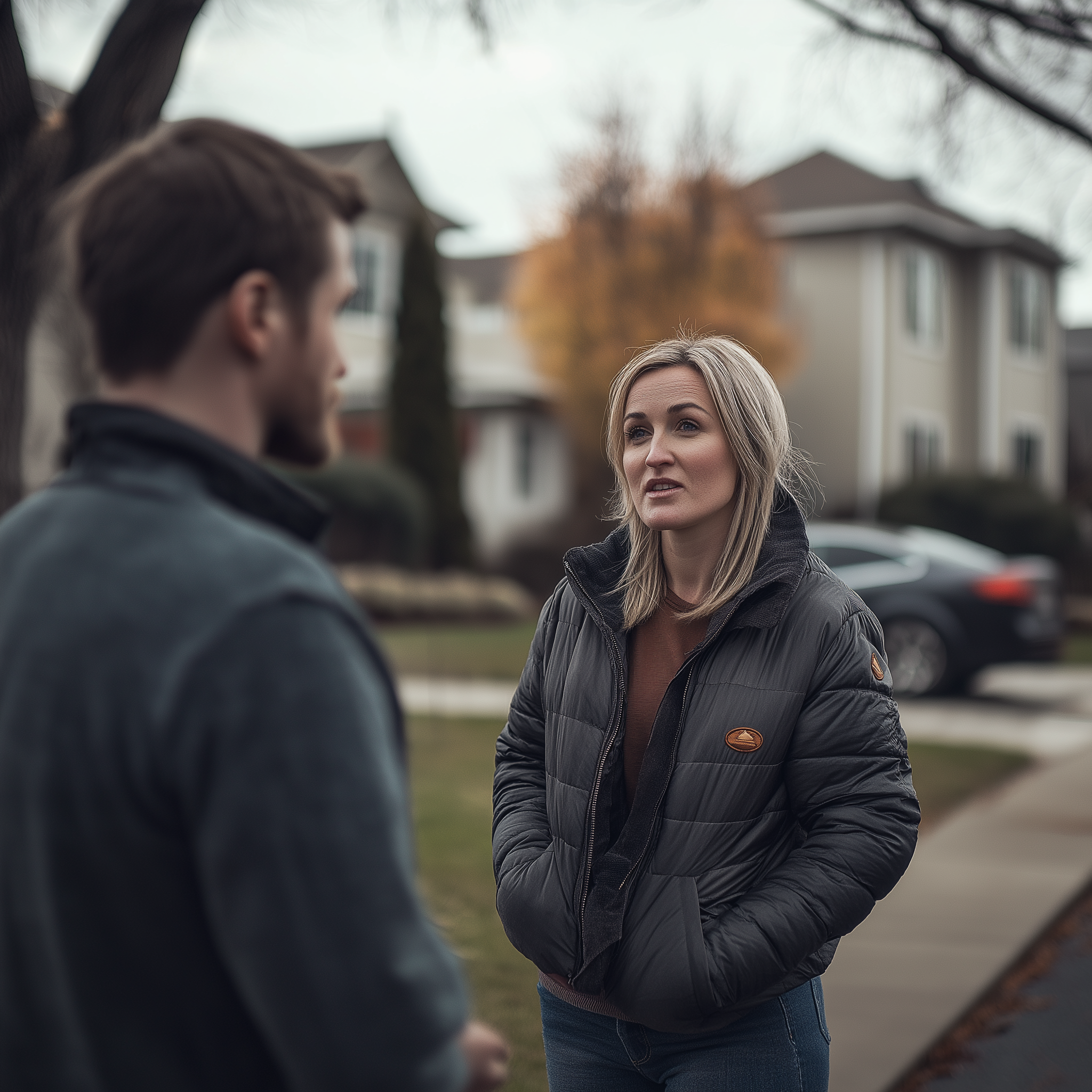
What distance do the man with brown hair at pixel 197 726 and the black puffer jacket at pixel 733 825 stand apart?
900mm

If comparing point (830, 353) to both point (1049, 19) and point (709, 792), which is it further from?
point (709, 792)

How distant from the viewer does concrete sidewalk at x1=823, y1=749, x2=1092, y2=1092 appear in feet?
14.9

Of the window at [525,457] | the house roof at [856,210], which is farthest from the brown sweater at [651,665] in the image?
the window at [525,457]

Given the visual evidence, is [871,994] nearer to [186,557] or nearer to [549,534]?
[186,557]

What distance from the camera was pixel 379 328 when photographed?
27.0 m

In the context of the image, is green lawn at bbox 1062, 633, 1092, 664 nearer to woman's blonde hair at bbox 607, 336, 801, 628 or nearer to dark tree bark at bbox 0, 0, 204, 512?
dark tree bark at bbox 0, 0, 204, 512

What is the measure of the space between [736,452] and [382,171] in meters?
26.0

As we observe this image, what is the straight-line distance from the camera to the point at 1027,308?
94.8 feet

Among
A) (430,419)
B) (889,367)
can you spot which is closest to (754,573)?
(430,419)

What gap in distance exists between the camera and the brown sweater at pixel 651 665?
7.62 feet

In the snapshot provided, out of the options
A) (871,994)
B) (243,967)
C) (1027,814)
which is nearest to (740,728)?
(243,967)

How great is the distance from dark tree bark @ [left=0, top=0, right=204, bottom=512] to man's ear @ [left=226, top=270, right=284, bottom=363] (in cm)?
432

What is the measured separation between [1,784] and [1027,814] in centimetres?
788

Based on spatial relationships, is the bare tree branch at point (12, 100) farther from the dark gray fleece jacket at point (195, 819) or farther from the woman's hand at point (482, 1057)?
the woman's hand at point (482, 1057)
